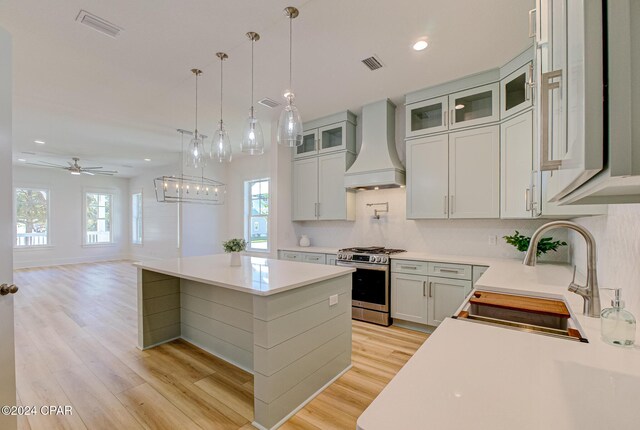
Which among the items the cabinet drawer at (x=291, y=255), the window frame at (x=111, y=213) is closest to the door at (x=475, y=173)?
the cabinet drawer at (x=291, y=255)

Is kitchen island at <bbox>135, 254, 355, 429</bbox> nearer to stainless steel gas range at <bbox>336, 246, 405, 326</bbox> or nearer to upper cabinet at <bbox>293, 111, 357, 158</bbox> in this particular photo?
stainless steel gas range at <bbox>336, 246, 405, 326</bbox>

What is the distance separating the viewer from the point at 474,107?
3340 mm

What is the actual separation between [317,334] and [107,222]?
395 inches

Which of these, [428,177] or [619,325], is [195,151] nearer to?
[428,177]

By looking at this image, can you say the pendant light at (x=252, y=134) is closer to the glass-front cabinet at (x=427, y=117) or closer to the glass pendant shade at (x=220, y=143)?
the glass pendant shade at (x=220, y=143)

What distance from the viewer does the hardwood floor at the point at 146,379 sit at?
6.42ft

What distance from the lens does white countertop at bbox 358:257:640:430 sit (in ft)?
2.00

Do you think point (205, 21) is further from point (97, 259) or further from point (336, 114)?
point (97, 259)

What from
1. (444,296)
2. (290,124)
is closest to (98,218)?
(290,124)

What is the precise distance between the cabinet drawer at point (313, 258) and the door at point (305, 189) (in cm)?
64

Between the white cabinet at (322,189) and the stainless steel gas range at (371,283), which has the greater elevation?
the white cabinet at (322,189)

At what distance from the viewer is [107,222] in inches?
372

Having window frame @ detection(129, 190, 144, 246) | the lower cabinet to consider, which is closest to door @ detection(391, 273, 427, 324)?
the lower cabinet

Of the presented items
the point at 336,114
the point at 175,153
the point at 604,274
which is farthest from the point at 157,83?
the point at 604,274
